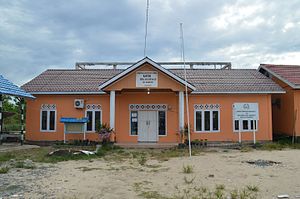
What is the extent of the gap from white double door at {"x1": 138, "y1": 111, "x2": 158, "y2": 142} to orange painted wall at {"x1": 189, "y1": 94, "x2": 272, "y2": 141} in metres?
2.16

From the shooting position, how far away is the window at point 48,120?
670 inches

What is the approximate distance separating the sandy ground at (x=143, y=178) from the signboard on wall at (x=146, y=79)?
5.67 m

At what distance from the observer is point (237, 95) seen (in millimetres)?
17281

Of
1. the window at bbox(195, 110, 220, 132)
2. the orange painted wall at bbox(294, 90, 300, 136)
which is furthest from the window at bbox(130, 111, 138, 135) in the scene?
the orange painted wall at bbox(294, 90, 300, 136)

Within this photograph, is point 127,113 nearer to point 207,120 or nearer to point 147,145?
point 147,145

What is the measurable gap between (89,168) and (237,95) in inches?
426

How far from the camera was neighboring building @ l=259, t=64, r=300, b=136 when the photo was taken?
55.9ft

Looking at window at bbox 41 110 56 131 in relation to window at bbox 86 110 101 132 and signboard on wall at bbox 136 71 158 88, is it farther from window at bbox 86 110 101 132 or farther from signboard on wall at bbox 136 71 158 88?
signboard on wall at bbox 136 71 158 88

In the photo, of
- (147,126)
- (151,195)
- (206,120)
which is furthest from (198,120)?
(151,195)

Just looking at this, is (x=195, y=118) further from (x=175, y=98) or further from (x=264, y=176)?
(x=264, y=176)

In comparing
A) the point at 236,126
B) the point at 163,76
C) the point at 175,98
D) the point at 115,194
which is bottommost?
the point at 115,194

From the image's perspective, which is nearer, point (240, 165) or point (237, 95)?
point (240, 165)

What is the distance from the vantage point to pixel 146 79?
15594 millimetres

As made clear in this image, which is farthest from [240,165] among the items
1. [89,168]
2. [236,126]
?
[236,126]
